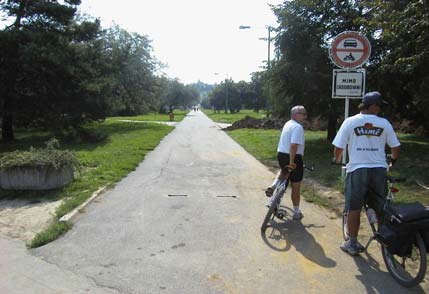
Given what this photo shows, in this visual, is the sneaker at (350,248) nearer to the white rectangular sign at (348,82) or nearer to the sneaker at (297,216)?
the sneaker at (297,216)

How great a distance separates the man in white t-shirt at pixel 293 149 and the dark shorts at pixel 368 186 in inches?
46.3

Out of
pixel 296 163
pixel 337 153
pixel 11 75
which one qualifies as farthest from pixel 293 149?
pixel 11 75

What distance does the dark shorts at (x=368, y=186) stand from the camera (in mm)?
5012

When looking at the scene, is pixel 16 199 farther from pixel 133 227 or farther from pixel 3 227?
pixel 133 227

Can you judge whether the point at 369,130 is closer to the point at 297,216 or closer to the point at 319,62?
the point at 297,216

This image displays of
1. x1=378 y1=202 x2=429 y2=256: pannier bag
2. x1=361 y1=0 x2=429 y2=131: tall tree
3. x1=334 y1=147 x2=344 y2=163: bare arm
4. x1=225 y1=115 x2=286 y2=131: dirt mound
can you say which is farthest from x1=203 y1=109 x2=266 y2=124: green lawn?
x1=378 y1=202 x2=429 y2=256: pannier bag

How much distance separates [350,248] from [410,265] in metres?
0.75

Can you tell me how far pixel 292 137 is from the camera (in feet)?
20.6

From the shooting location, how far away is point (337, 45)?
29.3ft

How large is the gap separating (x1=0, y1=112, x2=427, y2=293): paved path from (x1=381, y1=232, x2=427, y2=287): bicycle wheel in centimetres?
11

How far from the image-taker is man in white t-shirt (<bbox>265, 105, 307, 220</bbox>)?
20.4 feet

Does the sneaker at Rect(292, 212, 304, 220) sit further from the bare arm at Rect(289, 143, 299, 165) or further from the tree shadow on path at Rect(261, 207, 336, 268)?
the bare arm at Rect(289, 143, 299, 165)

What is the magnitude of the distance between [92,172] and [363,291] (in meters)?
8.24

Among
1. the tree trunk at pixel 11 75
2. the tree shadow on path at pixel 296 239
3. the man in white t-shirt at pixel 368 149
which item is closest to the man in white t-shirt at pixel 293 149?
the tree shadow on path at pixel 296 239
